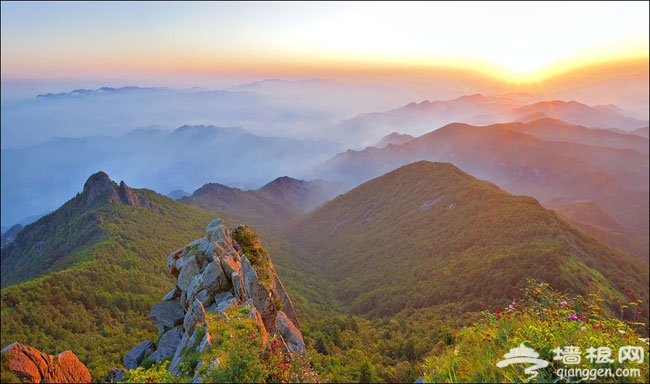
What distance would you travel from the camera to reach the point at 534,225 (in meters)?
91.3

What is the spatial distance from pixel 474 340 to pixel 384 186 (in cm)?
16572

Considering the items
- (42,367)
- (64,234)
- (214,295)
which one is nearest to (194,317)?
(214,295)

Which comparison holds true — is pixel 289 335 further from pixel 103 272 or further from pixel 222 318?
pixel 103 272

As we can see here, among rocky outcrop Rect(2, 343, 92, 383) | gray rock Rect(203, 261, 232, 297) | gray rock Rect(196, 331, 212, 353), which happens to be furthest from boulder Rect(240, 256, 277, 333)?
rocky outcrop Rect(2, 343, 92, 383)

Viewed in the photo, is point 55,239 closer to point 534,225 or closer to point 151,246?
point 151,246

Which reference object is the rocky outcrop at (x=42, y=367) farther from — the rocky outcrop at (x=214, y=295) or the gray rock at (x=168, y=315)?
the rocky outcrop at (x=214, y=295)

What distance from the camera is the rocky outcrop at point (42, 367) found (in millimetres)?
32000

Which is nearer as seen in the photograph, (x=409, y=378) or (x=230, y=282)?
(x=230, y=282)

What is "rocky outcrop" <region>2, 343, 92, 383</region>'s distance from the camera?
105 feet

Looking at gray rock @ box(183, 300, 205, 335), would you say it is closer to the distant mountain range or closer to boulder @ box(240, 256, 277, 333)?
boulder @ box(240, 256, 277, 333)

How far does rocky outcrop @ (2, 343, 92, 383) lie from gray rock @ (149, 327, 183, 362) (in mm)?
17307

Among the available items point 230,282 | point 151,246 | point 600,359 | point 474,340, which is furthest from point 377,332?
point 151,246

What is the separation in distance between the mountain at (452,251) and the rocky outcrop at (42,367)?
50.2 meters

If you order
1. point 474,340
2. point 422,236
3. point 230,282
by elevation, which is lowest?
point 422,236
